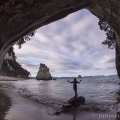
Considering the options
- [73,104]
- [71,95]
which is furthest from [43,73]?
[73,104]

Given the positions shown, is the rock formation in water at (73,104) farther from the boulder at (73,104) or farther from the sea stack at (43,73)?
the sea stack at (43,73)

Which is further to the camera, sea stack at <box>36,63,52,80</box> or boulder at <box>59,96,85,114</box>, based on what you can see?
sea stack at <box>36,63,52,80</box>

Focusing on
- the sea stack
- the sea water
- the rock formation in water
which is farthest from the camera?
the sea stack

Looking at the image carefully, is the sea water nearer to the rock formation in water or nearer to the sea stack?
the rock formation in water

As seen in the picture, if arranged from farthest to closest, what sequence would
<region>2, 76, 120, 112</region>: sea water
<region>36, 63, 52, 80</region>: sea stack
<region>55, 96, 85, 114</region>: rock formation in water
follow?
<region>36, 63, 52, 80</region>: sea stack < <region>2, 76, 120, 112</region>: sea water < <region>55, 96, 85, 114</region>: rock formation in water

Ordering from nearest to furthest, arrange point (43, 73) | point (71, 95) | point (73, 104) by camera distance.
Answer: point (73, 104), point (71, 95), point (43, 73)

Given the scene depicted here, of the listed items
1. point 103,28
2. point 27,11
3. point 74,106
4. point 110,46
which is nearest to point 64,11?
point 27,11

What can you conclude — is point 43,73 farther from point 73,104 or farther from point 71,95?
point 73,104

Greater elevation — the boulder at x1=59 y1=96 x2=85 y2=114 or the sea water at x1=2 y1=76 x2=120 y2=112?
the boulder at x1=59 y1=96 x2=85 y2=114

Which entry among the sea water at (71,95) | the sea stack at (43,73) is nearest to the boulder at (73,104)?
the sea water at (71,95)

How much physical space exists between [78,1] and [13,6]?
10.8 ft

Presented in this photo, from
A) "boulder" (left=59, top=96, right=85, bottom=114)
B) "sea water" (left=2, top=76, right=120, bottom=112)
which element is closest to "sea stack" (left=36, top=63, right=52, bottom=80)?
"sea water" (left=2, top=76, right=120, bottom=112)

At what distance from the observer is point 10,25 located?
6668mm

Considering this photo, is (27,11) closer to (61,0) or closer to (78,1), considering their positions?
(61,0)
